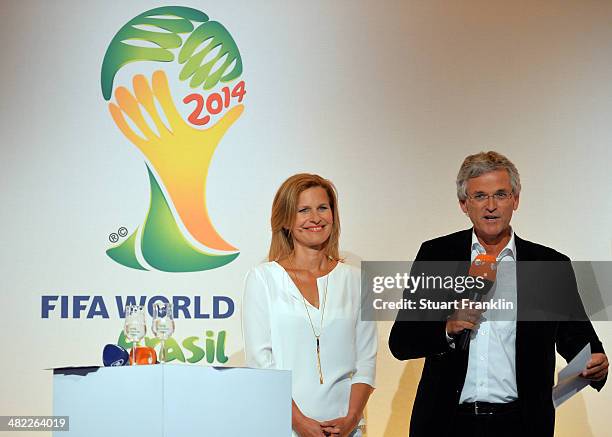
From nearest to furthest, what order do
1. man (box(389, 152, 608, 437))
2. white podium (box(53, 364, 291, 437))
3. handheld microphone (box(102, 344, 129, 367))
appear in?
white podium (box(53, 364, 291, 437))
handheld microphone (box(102, 344, 129, 367))
man (box(389, 152, 608, 437))

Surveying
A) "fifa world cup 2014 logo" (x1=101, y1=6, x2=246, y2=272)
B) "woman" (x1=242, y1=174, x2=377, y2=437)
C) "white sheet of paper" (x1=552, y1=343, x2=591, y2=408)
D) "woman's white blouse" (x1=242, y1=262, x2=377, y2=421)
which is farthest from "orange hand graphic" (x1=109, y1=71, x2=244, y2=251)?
"white sheet of paper" (x1=552, y1=343, x2=591, y2=408)

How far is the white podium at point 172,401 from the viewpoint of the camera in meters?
3.29

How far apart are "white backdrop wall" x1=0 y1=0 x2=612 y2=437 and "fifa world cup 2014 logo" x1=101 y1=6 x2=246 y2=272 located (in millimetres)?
67

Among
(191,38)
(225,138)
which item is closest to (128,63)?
(191,38)

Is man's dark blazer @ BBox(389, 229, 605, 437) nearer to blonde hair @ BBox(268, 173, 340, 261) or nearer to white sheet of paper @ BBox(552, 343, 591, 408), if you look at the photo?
white sheet of paper @ BBox(552, 343, 591, 408)

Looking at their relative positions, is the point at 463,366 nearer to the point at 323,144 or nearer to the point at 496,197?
the point at 496,197

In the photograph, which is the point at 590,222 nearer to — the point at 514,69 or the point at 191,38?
the point at 514,69

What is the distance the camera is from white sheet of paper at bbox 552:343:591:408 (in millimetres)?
4066

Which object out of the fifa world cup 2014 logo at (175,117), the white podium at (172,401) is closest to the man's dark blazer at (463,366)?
the white podium at (172,401)

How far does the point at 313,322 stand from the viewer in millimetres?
4473

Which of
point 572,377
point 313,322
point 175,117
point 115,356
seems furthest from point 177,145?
point 572,377

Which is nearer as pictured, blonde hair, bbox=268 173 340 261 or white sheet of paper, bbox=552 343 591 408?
white sheet of paper, bbox=552 343 591 408

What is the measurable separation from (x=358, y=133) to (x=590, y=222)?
1.52 meters

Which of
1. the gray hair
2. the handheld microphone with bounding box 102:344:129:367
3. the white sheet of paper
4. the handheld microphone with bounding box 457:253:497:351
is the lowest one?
the white sheet of paper
